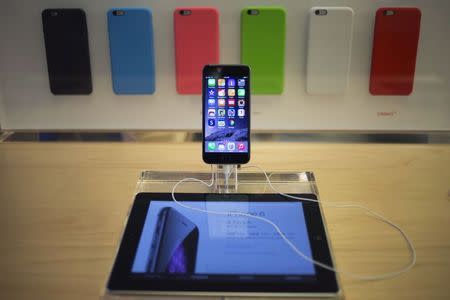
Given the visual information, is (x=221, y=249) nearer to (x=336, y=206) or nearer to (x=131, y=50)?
(x=336, y=206)

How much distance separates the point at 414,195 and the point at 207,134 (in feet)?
1.39

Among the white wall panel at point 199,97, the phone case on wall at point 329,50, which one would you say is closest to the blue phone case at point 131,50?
the white wall panel at point 199,97

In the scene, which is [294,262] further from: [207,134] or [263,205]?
[207,134]

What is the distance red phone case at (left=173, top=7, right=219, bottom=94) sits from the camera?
45.5 inches

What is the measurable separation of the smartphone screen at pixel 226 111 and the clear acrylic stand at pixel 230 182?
1.9 inches

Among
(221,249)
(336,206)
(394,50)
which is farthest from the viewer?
(394,50)

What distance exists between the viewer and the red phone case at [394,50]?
3.76ft

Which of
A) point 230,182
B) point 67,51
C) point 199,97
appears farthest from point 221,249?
point 67,51

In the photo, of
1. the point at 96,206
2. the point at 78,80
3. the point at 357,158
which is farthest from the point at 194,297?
the point at 78,80

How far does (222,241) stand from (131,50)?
1.82ft

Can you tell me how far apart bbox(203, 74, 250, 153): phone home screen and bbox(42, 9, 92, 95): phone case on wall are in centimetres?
38

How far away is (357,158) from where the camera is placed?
1.16 m

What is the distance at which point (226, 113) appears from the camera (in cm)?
98

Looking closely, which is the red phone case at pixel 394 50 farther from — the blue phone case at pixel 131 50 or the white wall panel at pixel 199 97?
the blue phone case at pixel 131 50
